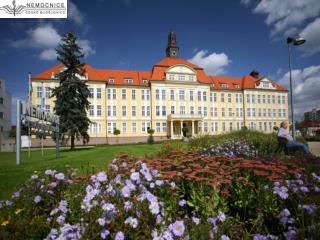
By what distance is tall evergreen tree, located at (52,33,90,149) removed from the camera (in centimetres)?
2445

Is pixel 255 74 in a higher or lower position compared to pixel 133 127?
higher

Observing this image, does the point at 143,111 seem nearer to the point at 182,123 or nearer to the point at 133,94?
the point at 133,94

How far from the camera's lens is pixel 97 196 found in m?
2.48

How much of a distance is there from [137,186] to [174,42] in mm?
60225

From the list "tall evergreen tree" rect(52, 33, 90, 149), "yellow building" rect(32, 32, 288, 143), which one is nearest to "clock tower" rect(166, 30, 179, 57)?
"yellow building" rect(32, 32, 288, 143)

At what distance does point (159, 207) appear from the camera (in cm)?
254

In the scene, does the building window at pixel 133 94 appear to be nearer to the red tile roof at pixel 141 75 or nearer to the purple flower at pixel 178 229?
the red tile roof at pixel 141 75

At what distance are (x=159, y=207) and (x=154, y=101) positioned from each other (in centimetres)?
4486

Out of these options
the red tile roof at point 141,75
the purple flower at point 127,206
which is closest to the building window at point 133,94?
the red tile roof at point 141,75

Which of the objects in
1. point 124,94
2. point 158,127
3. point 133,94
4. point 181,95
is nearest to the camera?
point 124,94

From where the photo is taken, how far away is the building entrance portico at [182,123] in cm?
4569

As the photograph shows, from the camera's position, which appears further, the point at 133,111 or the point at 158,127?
the point at 158,127

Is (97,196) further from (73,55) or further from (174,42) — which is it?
(174,42)

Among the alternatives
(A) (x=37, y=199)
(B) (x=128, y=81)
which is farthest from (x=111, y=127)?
(A) (x=37, y=199)
